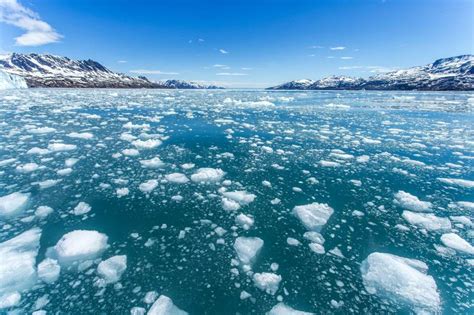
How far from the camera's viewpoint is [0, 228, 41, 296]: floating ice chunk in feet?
9.28

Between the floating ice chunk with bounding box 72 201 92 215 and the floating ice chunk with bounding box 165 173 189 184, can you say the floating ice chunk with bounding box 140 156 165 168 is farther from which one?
the floating ice chunk with bounding box 72 201 92 215

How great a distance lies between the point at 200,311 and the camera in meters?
2.58

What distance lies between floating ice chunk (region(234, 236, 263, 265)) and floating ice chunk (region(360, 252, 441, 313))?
145 cm

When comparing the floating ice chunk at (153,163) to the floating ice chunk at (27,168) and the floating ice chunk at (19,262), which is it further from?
the floating ice chunk at (19,262)

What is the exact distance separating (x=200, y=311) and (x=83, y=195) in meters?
3.84

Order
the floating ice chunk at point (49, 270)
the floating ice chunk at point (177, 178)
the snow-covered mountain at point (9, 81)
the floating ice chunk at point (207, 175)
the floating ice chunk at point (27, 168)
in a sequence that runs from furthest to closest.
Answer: the snow-covered mountain at point (9, 81) < the floating ice chunk at point (27, 168) < the floating ice chunk at point (207, 175) < the floating ice chunk at point (177, 178) < the floating ice chunk at point (49, 270)

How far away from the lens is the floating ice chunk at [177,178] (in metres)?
5.79

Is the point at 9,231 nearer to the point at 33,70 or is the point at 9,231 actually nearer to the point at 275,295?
the point at 275,295

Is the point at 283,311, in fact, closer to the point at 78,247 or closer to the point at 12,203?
the point at 78,247

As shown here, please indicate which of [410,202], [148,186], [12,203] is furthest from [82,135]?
[410,202]

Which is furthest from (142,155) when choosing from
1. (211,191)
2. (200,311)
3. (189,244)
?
(200,311)

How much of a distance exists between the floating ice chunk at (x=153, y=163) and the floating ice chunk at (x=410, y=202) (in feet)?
19.5

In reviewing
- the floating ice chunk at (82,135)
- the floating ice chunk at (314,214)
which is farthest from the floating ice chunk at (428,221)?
the floating ice chunk at (82,135)

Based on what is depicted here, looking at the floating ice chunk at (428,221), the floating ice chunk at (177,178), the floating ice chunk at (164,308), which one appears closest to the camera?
the floating ice chunk at (164,308)
